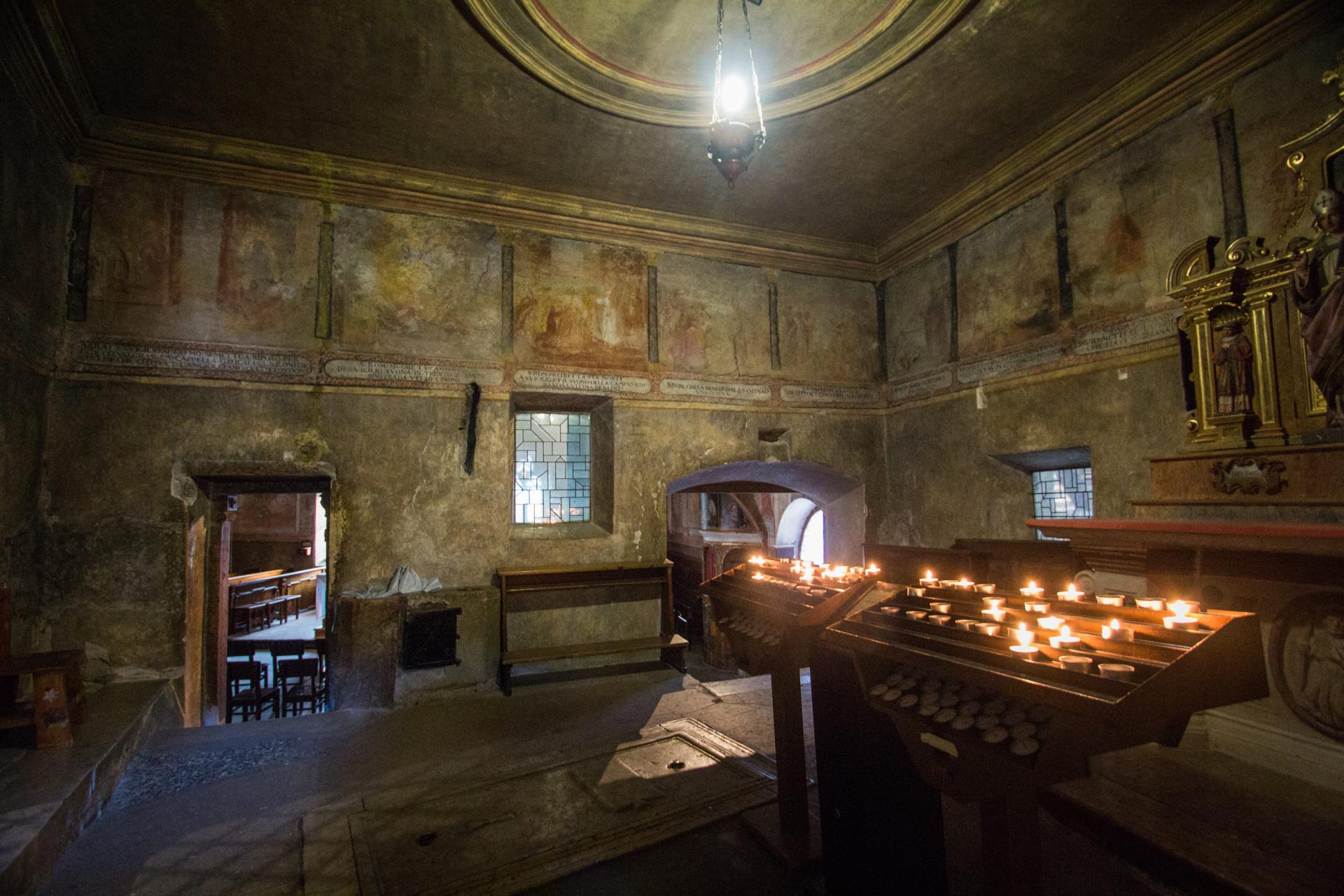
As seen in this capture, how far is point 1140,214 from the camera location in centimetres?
573

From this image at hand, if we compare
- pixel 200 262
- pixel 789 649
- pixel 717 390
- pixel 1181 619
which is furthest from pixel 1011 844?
pixel 200 262

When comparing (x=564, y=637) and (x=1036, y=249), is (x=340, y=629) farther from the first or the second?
(x=1036, y=249)

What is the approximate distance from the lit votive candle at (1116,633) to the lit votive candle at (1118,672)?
242mm

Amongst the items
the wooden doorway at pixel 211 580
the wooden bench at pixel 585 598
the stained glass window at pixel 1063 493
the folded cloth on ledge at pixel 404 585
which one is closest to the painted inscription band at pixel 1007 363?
the stained glass window at pixel 1063 493

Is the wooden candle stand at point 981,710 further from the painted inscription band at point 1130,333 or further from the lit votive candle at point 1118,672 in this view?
the painted inscription band at point 1130,333

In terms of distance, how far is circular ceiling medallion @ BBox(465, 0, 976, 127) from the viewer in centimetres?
488

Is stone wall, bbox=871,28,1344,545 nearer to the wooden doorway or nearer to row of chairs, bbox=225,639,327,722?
the wooden doorway

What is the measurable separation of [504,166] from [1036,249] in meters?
5.97

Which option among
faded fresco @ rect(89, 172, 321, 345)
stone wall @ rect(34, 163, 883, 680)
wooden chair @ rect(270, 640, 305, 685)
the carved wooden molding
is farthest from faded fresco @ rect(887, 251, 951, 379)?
wooden chair @ rect(270, 640, 305, 685)

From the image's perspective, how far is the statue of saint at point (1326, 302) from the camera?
4.16m

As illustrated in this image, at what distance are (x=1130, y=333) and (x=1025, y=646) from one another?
204 inches

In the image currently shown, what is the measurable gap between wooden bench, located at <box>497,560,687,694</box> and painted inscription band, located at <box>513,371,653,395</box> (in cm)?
209

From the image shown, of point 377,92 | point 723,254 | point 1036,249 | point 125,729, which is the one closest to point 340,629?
point 125,729

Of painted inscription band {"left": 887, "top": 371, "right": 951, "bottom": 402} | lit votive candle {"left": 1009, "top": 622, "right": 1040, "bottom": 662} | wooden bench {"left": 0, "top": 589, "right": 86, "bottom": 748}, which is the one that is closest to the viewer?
lit votive candle {"left": 1009, "top": 622, "right": 1040, "bottom": 662}
